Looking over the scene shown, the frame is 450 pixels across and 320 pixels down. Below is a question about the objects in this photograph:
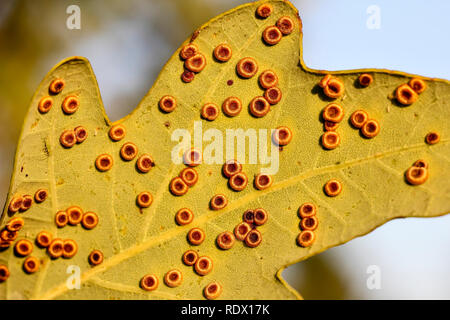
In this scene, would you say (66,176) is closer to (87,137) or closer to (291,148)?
(87,137)

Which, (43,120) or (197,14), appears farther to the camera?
(197,14)

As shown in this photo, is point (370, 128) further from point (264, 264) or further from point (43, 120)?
point (43, 120)

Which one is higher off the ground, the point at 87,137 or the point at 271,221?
the point at 87,137

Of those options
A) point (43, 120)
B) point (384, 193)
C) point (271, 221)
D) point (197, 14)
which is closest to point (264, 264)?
point (271, 221)

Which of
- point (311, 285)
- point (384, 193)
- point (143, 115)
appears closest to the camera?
point (384, 193)

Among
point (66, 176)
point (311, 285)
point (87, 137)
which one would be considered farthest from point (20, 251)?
point (311, 285)

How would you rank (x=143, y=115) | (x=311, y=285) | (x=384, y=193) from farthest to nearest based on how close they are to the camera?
(x=311, y=285) < (x=143, y=115) < (x=384, y=193)

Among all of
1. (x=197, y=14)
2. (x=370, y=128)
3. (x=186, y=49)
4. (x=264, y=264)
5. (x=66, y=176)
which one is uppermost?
(x=197, y=14)

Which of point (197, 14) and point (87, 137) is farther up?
point (197, 14)

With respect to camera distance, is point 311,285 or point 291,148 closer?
point 291,148
